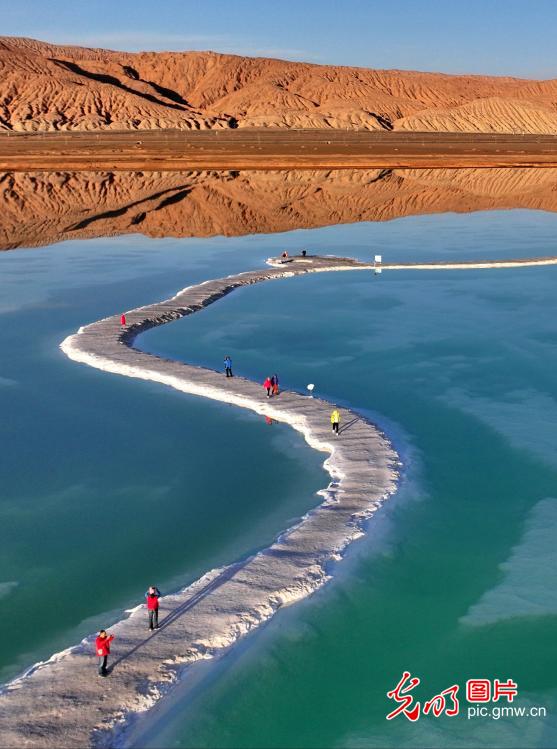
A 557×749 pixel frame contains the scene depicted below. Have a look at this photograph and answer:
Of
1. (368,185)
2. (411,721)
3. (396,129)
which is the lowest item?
(411,721)

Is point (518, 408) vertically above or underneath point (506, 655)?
above

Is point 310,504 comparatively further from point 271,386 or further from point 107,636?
point 271,386

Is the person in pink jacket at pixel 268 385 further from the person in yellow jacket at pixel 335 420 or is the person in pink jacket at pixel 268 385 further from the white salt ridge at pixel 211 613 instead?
the person in yellow jacket at pixel 335 420

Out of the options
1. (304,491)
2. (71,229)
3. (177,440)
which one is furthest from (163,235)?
(304,491)

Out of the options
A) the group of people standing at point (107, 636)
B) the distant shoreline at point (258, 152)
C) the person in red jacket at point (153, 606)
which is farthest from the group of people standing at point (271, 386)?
the distant shoreline at point (258, 152)

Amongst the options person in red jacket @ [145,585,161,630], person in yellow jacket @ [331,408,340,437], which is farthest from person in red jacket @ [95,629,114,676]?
person in yellow jacket @ [331,408,340,437]

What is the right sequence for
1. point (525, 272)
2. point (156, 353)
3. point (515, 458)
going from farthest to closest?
point (525, 272), point (156, 353), point (515, 458)

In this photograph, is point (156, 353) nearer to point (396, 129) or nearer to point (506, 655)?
point (506, 655)
